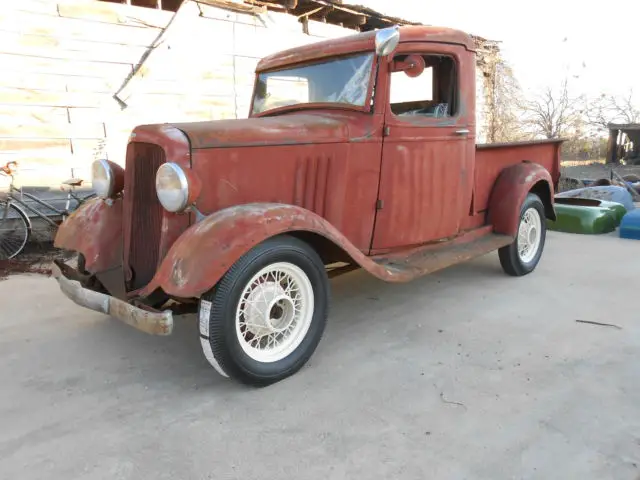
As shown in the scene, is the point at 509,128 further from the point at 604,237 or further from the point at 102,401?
the point at 102,401

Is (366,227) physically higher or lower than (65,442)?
higher

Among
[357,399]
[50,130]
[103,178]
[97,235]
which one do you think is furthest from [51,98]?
[357,399]

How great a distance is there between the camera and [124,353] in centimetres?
308

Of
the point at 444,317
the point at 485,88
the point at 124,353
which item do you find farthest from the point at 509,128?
the point at 124,353

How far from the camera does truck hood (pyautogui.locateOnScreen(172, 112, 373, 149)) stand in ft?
8.88

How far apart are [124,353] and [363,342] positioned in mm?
1515

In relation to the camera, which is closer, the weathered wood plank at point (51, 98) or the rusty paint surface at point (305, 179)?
the rusty paint surface at point (305, 179)

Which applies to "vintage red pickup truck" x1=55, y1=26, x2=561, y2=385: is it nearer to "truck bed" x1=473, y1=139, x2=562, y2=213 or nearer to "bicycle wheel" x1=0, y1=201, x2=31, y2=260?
"truck bed" x1=473, y1=139, x2=562, y2=213

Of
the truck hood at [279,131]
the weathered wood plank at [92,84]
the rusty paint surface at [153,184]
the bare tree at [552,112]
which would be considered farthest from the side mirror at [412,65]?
the bare tree at [552,112]

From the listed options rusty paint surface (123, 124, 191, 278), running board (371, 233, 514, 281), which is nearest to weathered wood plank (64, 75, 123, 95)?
rusty paint surface (123, 124, 191, 278)

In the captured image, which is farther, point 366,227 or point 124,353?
point 366,227

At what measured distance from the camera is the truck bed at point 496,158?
14.0 feet

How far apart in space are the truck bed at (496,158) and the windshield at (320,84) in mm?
1344

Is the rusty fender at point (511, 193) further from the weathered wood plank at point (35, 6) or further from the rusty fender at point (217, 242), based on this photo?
the weathered wood plank at point (35, 6)
